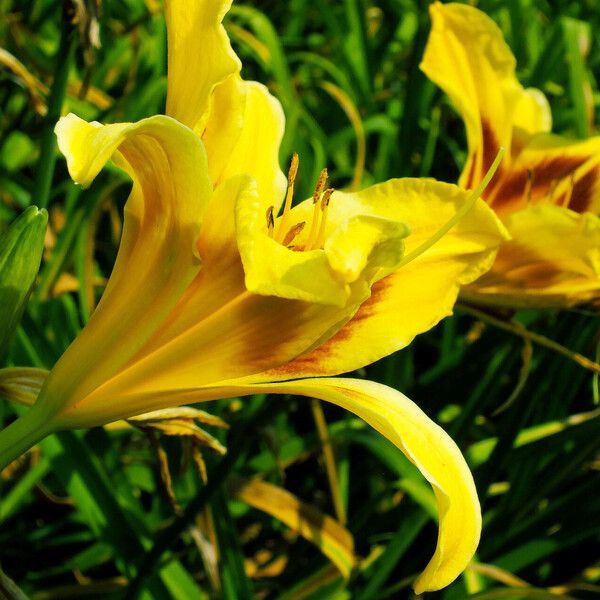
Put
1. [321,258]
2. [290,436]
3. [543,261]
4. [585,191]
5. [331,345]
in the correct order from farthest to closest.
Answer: [290,436]
[585,191]
[543,261]
[331,345]
[321,258]

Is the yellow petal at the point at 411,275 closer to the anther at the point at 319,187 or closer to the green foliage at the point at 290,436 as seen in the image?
the anther at the point at 319,187

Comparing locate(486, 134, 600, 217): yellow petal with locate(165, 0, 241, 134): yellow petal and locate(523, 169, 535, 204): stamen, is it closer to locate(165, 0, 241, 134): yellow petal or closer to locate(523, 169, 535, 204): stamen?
locate(523, 169, 535, 204): stamen

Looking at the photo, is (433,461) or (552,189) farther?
(552,189)

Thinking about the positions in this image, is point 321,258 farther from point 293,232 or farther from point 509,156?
point 509,156

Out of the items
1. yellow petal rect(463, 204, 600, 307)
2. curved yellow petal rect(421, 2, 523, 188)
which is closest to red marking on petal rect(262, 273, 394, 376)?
yellow petal rect(463, 204, 600, 307)

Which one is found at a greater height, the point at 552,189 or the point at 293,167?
the point at 293,167

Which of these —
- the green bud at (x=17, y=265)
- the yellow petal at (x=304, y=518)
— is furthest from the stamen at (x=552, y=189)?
the green bud at (x=17, y=265)

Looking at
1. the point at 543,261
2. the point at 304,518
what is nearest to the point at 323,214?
the point at 543,261
